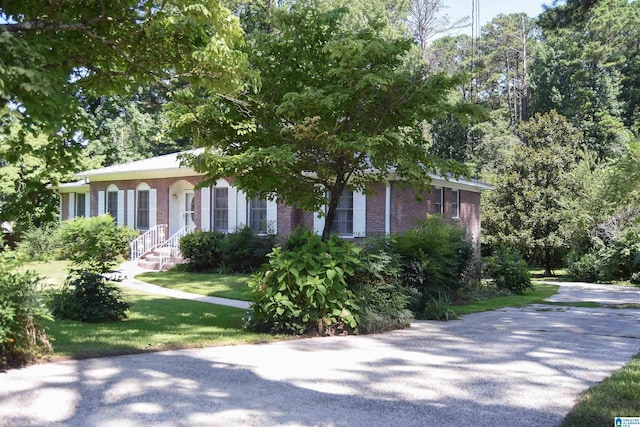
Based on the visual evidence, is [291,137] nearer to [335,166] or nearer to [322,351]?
[335,166]

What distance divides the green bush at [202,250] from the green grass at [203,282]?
1.66 feet

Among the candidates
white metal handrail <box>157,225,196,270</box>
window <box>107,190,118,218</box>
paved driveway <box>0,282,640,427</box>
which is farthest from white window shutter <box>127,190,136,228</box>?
paved driveway <box>0,282,640,427</box>

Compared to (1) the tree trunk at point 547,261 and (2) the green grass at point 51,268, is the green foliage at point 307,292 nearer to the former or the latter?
(2) the green grass at point 51,268

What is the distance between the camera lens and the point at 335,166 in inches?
396

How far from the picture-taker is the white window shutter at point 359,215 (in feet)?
60.1

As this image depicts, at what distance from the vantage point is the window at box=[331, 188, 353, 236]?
1881 cm

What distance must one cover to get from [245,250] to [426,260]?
7963 mm

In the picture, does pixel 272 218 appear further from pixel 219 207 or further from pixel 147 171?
pixel 147 171

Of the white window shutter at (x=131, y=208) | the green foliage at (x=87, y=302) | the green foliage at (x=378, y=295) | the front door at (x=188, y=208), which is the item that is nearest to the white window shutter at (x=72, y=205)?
the white window shutter at (x=131, y=208)

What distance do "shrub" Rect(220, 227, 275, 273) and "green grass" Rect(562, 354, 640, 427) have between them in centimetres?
1334

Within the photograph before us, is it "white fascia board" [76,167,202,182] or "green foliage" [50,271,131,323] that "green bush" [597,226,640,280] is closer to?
"white fascia board" [76,167,202,182]

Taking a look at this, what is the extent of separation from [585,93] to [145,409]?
1655 inches

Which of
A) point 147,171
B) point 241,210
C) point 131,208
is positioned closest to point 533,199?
point 241,210

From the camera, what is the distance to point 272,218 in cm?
2003
